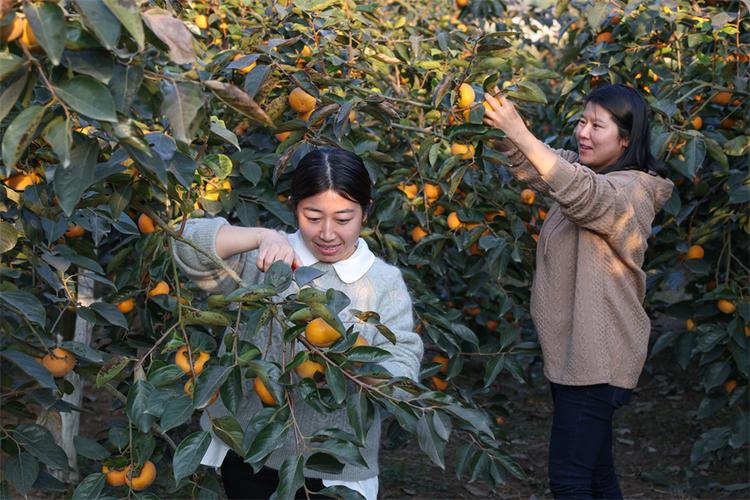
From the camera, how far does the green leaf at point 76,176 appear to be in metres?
1.27

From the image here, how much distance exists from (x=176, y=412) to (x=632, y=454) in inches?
116

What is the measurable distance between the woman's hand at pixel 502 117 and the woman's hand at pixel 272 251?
60cm

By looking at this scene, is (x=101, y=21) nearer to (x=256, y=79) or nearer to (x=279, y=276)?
(x=279, y=276)

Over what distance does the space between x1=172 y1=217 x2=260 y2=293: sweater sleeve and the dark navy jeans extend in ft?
3.08

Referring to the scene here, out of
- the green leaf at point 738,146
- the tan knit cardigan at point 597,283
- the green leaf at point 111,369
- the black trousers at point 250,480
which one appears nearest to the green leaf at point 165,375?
the green leaf at point 111,369

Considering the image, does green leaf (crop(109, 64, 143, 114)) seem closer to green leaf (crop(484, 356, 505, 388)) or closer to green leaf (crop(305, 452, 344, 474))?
green leaf (crop(305, 452, 344, 474))

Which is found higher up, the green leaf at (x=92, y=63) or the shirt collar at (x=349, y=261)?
the green leaf at (x=92, y=63)

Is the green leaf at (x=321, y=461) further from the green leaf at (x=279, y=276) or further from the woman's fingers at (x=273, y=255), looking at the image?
the woman's fingers at (x=273, y=255)

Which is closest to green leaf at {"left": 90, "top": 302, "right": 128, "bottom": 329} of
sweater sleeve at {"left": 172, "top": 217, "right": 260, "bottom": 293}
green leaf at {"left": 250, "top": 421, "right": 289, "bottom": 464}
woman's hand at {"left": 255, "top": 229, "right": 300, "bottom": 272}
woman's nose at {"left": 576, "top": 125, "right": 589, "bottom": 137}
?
sweater sleeve at {"left": 172, "top": 217, "right": 260, "bottom": 293}

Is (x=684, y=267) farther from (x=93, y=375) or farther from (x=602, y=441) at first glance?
(x=93, y=375)

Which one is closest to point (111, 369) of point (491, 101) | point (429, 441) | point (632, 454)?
point (429, 441)

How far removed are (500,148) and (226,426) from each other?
1.15m

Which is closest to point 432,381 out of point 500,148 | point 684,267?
point 500,148

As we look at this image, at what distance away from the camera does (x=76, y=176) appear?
1291 mm
